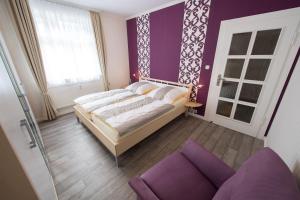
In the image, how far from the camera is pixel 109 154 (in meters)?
2.01

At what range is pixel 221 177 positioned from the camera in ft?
3.62

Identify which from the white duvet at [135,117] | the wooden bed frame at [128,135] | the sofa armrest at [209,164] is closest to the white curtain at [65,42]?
the wooden bed frame at [128,135]

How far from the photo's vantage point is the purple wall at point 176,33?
1.91 meters

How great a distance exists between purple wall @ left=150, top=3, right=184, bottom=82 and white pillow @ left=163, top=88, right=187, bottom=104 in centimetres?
48

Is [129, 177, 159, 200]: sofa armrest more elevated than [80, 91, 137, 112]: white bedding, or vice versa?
[80, 91, 137, 112]: white bedding

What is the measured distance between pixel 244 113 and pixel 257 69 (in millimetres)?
842

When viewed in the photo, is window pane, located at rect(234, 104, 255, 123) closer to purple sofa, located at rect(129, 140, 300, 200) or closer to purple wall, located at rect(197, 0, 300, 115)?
purple wall, located at rect(197, 0, 300, 115)

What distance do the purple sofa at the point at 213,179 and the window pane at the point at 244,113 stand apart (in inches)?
65.9

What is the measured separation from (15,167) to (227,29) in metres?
3.06

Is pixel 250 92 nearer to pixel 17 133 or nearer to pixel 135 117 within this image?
pixel 135 117

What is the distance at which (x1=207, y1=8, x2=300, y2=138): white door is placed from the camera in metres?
1.82

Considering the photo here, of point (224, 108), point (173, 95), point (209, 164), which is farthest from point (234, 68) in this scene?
point (209, 164)

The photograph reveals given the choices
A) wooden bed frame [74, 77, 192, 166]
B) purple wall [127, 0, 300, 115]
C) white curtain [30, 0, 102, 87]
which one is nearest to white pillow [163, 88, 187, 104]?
wooden bed frame [74, 77, 192, 166]

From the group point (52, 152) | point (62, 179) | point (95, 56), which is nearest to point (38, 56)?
point (95, 56)
